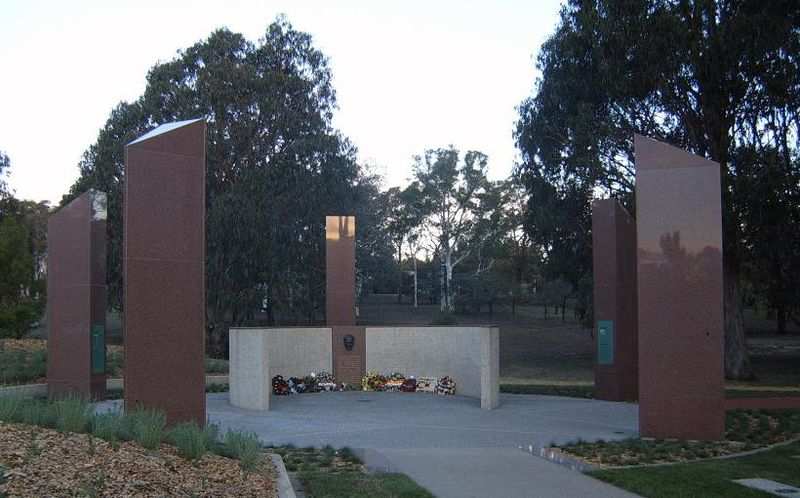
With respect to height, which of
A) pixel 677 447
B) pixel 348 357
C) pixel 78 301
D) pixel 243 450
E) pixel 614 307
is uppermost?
pixel 78 301

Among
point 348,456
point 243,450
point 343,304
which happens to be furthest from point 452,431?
point 343,304

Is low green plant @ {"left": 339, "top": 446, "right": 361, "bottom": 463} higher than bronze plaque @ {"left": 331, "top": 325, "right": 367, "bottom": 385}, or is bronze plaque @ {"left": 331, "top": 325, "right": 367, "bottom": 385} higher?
bronze plaque @ {"left": 331, "top": 325, "right": 367, "bottom": 385}

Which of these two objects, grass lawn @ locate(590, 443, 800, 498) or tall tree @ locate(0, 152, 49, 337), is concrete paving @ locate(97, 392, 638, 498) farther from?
tall tree @ locate(0, 152, 49, 337)

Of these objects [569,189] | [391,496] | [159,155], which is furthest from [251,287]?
[391,496]

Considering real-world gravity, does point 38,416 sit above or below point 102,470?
above

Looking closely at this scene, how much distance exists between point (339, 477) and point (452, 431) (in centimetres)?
521

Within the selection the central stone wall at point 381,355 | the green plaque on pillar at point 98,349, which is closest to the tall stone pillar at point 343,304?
the central stone wall at point 381,355

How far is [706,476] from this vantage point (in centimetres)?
1005

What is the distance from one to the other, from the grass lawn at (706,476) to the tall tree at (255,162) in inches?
1035

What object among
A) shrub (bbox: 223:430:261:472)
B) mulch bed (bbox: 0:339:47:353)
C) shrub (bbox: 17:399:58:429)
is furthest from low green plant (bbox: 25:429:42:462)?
mulch bed (bbox: 0:339:47:353)

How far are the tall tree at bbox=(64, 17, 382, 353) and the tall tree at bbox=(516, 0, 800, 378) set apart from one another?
9876mm

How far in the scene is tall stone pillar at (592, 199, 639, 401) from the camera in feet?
64.4

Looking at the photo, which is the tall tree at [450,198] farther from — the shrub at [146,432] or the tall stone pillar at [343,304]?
the shrub at [146,432]

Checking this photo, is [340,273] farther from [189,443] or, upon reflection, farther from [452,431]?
[189,443]
